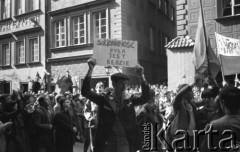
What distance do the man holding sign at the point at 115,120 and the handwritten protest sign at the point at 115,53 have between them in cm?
176

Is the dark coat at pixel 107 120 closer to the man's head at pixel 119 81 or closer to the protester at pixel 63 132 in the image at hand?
the man's head at pixel 119 81

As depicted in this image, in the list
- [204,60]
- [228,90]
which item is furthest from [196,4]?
[228,90]

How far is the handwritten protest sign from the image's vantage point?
638cm

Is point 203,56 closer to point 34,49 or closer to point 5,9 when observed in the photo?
point 34,49

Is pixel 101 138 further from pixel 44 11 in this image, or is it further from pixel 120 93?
pixel 44 11

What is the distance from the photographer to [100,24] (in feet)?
64.0

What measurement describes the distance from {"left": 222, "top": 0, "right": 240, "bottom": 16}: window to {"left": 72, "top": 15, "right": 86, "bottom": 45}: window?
8305mm

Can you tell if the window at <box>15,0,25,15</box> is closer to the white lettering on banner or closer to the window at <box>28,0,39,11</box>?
the window at <box>28,0,39,11</box>

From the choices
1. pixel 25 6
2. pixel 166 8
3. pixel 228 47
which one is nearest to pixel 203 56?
pixel 228 47

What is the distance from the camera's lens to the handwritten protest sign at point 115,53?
638 centimetres

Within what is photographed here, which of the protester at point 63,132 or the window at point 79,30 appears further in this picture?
the window at point 79,30

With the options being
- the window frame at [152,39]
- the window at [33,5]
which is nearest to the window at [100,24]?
the window frame at [152,39]

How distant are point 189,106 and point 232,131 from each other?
2.79 metres

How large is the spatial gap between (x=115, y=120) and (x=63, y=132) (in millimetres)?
2904
